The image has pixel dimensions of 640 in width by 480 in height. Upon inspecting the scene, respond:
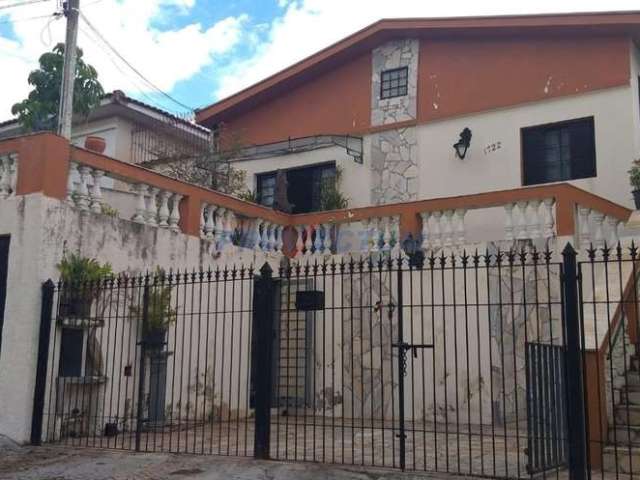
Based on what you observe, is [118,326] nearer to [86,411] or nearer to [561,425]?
[86,411]

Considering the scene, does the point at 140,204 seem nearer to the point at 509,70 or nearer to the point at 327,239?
the point at 327,239

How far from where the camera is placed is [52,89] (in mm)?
14422

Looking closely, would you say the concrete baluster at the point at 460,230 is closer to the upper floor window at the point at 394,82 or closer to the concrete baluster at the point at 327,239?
the concrete baluster at the point at 327,239

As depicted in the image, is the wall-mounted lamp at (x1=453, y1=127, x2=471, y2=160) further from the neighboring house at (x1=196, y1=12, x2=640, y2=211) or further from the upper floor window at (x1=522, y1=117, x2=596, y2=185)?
the upper floor window at (x1=522, y1=117, x2=596, y2=185)

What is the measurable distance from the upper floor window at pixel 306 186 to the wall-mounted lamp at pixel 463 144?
2.76 m

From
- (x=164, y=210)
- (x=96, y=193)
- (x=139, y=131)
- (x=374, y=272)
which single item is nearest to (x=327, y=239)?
(x=374, y=272)

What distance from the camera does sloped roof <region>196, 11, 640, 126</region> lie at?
11.6 meters

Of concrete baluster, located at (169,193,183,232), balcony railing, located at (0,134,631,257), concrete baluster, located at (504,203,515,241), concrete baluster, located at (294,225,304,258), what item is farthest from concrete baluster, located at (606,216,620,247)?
concrete baluster, located at (169,193,183,232)

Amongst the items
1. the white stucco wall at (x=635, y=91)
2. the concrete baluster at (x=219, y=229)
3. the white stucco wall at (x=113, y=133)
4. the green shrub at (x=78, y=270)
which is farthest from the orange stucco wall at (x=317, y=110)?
the green shrub at (x=78, y=270)

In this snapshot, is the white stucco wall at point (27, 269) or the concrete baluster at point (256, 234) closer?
the white stucco wall at point (27, 269)

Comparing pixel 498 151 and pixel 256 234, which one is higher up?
pixel 498 151

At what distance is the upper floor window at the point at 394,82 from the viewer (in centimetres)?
1409

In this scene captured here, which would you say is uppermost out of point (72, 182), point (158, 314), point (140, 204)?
point (72, 182)

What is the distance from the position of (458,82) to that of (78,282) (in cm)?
828
